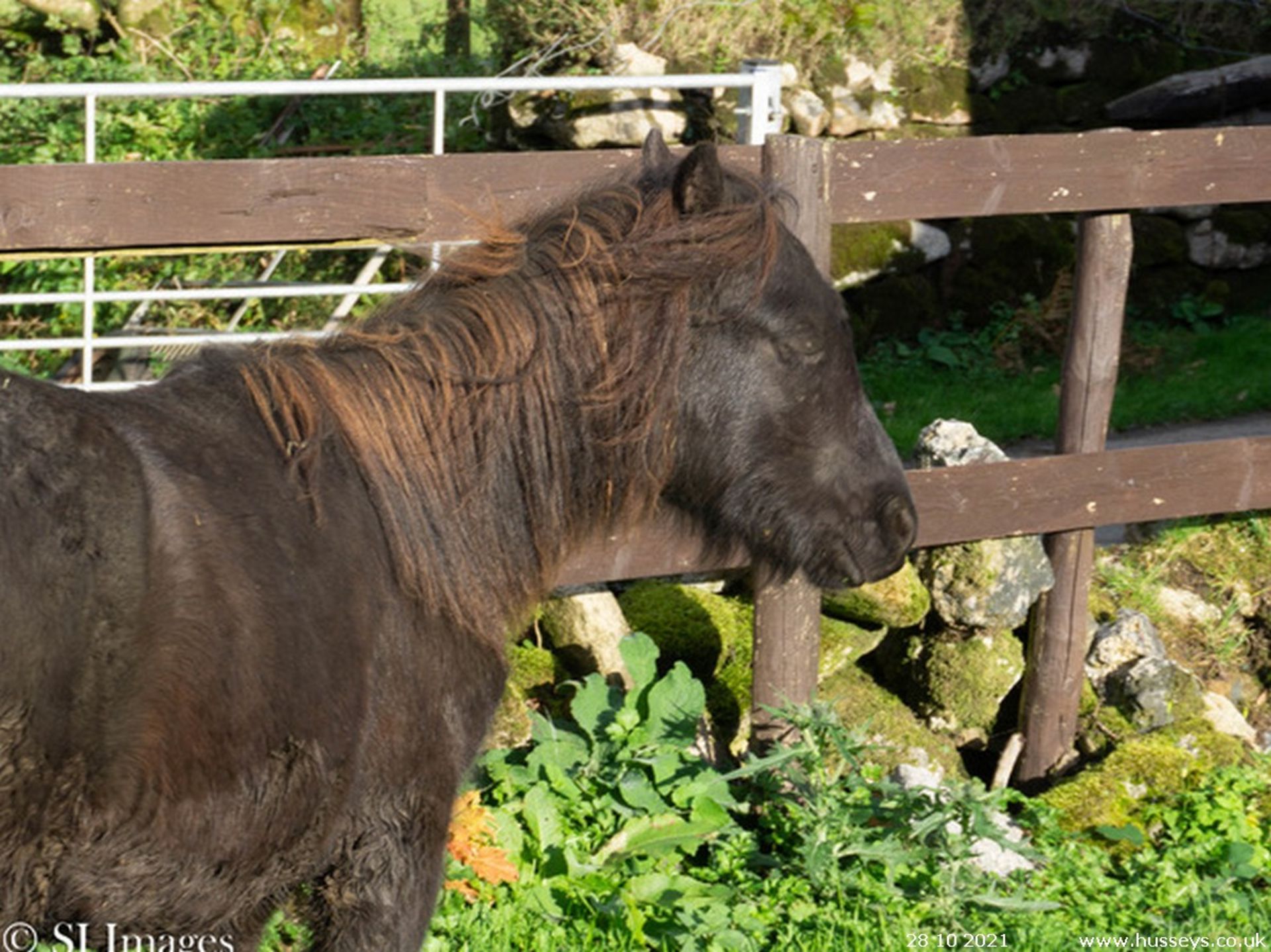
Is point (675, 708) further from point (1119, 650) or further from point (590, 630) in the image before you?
point (1119, 650)

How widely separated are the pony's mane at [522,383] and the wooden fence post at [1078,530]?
2247 millimetres

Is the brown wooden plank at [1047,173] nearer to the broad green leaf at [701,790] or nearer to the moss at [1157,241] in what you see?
the broad green leaf at [701,790]

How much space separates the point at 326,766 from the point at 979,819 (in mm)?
2174

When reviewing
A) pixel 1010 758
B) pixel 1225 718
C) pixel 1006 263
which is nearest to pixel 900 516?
pixel 1010 758

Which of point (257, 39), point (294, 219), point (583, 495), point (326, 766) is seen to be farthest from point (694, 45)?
point (326, 766)

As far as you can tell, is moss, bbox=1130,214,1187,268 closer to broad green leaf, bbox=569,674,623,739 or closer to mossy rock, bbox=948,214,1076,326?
mossy rock, bbox=948,214,1076,326

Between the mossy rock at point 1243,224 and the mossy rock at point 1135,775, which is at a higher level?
the mossy rock at point 1243,224

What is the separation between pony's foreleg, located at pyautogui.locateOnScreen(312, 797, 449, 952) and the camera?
10.3ft

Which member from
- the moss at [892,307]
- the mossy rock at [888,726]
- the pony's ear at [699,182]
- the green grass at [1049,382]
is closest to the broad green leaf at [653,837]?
the mossy rock at [888,726]

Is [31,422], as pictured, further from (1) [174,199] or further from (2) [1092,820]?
(2) [1092,820]

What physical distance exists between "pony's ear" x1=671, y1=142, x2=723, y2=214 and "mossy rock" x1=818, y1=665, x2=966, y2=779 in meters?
2.57

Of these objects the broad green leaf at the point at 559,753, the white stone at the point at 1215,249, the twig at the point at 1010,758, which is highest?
the white stone at the point at 1215,249

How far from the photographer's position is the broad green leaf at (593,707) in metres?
4.67

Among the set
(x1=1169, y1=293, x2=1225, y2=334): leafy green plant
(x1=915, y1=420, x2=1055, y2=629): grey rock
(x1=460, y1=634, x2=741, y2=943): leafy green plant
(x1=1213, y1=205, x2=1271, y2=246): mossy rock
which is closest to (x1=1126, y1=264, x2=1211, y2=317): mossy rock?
(x1=1169, y1=293, x2=1225, y2=334): leafy green plant
